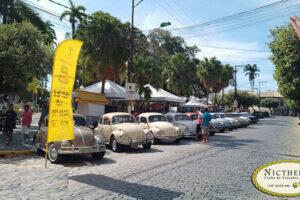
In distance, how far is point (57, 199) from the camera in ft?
25.5

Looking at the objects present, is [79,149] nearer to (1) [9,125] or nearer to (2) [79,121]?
(2) [79,121]

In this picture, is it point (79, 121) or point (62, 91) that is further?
point (79, 121)

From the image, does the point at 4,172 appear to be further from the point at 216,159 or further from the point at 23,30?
the point at 23,30

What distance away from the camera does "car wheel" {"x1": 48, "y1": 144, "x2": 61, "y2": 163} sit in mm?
12742

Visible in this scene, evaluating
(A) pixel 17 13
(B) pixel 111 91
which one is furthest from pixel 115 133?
(B) pixel 111 91

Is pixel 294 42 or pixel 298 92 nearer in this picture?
pixel 294 42

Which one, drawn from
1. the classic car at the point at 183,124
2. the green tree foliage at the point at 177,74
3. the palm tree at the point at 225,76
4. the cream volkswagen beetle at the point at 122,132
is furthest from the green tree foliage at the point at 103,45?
the palm tree at the point at 225,76

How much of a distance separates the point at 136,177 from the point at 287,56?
40.4ft

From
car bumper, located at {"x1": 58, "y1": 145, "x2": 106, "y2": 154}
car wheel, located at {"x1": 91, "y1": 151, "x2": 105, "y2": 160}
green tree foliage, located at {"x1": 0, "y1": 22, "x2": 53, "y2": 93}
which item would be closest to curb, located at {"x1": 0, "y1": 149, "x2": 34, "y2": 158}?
car bumper, located at {"x1": 58, "y1": 145, "x2": 106, "y2": 154}

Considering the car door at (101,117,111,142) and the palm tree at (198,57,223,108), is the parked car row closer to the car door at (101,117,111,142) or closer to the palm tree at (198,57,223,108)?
the car door at (101,117,111,142)

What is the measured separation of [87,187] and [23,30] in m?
11.4

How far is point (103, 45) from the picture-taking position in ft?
91.7

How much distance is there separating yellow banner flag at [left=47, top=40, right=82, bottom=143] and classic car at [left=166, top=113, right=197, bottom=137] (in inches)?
446

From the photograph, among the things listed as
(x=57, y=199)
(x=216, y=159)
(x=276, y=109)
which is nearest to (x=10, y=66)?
(x=216, y=159)
